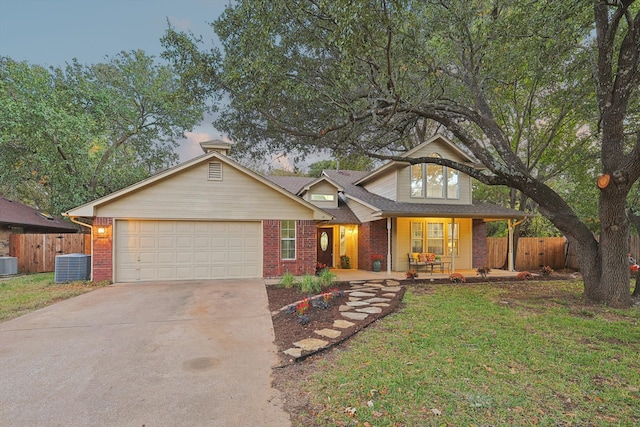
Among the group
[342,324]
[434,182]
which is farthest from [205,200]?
[434,182]

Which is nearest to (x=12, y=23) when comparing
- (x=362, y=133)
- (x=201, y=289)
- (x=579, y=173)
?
(x=201, y=289)

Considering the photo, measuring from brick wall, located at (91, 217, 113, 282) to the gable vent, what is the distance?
3475 millimetres

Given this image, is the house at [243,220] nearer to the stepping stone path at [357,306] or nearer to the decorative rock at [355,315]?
the stepping stone path at [357,306]

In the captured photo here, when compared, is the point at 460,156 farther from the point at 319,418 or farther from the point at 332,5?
the point at 319,418

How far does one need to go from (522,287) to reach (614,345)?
5.35m

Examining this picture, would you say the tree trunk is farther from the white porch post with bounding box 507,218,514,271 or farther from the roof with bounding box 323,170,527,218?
the white porch post with bounding box 507,218,514,271

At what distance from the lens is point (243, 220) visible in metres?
11.0

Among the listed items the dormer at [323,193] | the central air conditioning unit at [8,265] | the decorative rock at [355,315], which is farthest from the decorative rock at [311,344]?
the central air conditioning unit at [8,265]

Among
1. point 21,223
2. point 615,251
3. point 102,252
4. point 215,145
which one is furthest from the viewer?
point 21,223

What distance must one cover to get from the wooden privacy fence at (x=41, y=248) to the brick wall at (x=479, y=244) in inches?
651

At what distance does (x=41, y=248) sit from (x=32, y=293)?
637 centimetres

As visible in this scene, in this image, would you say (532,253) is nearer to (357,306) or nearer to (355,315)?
(357,306)

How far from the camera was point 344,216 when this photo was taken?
537 inches

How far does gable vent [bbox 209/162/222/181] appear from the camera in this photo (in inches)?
426
